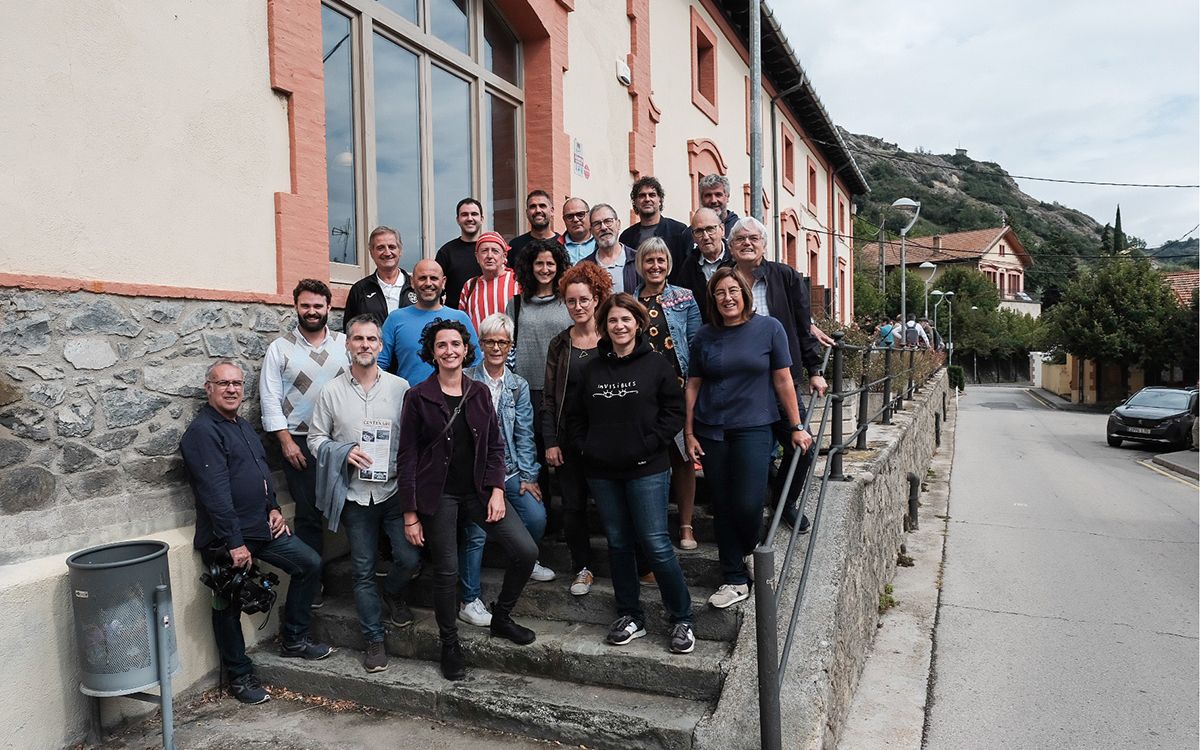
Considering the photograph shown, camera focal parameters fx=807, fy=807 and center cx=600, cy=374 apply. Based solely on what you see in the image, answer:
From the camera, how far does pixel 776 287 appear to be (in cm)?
426

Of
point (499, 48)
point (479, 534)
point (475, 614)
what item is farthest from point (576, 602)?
point (499, 48)

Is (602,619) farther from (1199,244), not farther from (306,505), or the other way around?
(1199,244)

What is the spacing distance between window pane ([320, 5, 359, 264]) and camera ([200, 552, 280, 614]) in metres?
2.26

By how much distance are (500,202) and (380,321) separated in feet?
11.1

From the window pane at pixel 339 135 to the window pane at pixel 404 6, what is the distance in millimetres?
528

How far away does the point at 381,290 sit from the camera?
4.67m

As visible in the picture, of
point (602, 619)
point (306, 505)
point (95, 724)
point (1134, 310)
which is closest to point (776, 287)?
point (602, 619)

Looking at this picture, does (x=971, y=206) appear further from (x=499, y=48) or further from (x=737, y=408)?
(x=737, y=408)

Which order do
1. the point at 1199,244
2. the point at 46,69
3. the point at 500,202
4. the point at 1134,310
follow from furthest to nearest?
the point at 1134,310
the point at 1199,244
the point at 500,202
the point at 46,69

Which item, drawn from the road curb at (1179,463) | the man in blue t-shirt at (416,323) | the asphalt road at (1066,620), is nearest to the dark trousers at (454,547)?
the man in blue t-shirt at (416,323)

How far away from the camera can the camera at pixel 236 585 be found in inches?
147

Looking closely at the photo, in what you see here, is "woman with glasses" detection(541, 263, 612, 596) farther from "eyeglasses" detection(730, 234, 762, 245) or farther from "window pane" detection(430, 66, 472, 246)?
"window pane" detection(430, 66, 472, 246)

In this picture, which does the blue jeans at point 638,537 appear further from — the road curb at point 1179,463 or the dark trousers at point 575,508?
the road curb at point 1179,463

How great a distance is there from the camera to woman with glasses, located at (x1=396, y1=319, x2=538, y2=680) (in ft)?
12.2
